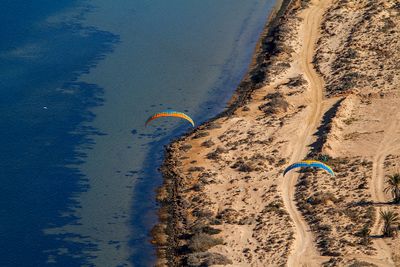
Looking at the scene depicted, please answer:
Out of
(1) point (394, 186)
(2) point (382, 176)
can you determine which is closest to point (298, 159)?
(2) point (382, 176)

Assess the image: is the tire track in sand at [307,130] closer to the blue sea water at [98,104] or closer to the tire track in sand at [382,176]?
the tire track in sand at [382,176]

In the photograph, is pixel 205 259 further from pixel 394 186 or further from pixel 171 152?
pixel 171 152

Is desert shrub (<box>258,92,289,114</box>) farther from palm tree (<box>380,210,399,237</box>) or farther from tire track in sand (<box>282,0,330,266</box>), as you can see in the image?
palm tree (<box>380,210,399,237</box>)

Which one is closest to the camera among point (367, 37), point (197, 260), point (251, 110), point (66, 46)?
point (197, 260)

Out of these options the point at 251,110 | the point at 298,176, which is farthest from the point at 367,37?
the point at 298,176

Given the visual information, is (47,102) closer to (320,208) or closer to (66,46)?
(66,46)

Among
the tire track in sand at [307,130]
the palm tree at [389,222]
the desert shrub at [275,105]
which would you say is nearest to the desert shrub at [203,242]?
the tire track in sand at [307,130]
